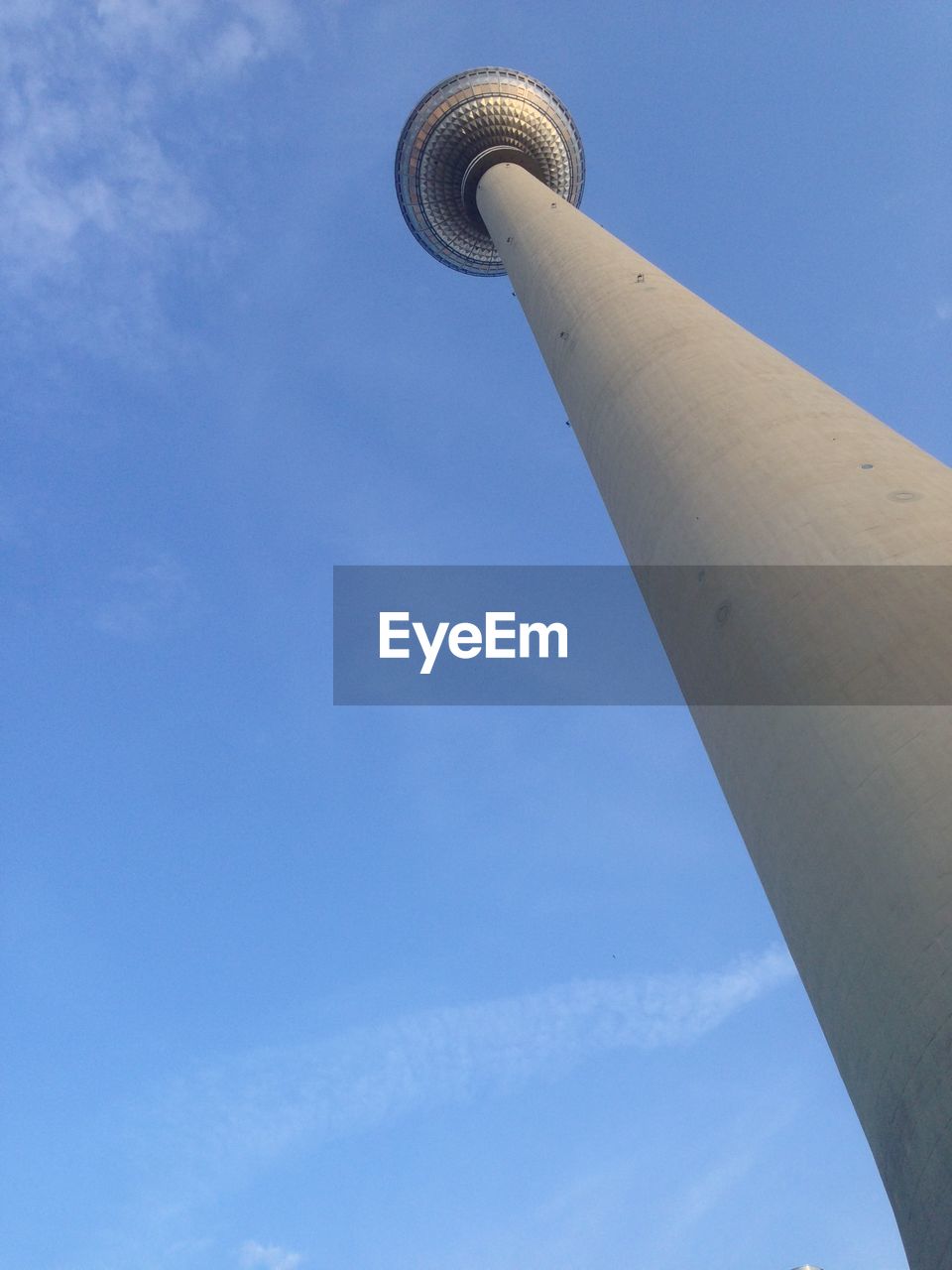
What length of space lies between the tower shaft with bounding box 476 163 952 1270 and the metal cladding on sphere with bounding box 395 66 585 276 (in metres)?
26.5

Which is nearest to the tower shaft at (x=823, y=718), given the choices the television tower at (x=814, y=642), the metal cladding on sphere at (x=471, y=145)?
the television tower at (x=814, y=642)

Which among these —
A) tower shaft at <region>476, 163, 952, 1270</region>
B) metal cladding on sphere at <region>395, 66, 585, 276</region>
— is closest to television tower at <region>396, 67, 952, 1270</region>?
tower shaft at <region>476, 163, 952, 1270</region>

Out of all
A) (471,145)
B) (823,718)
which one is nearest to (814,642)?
(823,718)

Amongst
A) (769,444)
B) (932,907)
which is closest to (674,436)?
(769,444)

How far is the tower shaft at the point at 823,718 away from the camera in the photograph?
31.9ft

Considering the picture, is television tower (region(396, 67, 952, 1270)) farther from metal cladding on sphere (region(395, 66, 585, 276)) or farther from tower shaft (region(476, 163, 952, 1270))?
metal cladding on sphere (region(395, 66, 585, 276))

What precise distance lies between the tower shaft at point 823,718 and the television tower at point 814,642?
28mm

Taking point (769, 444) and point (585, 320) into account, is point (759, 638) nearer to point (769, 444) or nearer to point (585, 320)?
point (769, 444)

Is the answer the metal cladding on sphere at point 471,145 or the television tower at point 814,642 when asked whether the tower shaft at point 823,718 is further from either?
the metal cladding on sphere at point 471,145

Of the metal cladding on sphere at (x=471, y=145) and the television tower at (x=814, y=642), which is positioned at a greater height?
the metal cladding on sphere at (x=471, y=145)

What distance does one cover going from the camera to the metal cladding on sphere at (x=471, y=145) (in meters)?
45.3

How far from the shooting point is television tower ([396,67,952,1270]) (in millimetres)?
9797

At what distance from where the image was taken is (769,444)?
15906 millimetres

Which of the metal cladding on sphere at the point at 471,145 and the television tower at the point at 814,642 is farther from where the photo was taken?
the metal cladding on sphere at the point at 471,145
